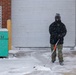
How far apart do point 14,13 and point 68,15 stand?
2689mm

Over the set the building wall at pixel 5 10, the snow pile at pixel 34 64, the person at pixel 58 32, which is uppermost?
the building wall at pixel 5 10

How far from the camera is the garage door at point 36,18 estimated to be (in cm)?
1661

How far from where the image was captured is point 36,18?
1670cm

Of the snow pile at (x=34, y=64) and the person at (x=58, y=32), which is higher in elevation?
the person at (x=58, y=32)

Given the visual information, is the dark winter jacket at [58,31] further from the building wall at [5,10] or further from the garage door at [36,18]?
the building wall at [5,10]

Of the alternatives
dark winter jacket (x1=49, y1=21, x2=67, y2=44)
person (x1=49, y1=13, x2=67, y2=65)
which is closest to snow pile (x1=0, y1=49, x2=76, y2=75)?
person (x1=49, y1=13, x2=67, y2=65)

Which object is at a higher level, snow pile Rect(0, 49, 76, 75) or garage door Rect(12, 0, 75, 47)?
garage door Rect(12, 0, 75, 47)

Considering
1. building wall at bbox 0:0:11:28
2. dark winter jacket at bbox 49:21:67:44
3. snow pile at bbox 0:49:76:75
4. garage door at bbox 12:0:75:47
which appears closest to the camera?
snow pile at bbox 0:49:76:75

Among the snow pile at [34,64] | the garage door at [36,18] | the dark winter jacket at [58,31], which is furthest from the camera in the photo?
the garage door at [36,18]

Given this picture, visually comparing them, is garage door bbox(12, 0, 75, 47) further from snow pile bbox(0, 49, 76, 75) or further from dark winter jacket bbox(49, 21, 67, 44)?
dark winter jacket bbox(49, 21, 67, 44)

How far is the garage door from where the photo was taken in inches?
654

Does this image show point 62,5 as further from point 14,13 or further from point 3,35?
point 3,35

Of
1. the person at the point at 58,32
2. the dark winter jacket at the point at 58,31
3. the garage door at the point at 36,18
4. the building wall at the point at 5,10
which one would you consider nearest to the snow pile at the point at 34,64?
the person at the point at 58,32

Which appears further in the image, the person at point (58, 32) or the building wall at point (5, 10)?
the building wall at point (5, 10)
